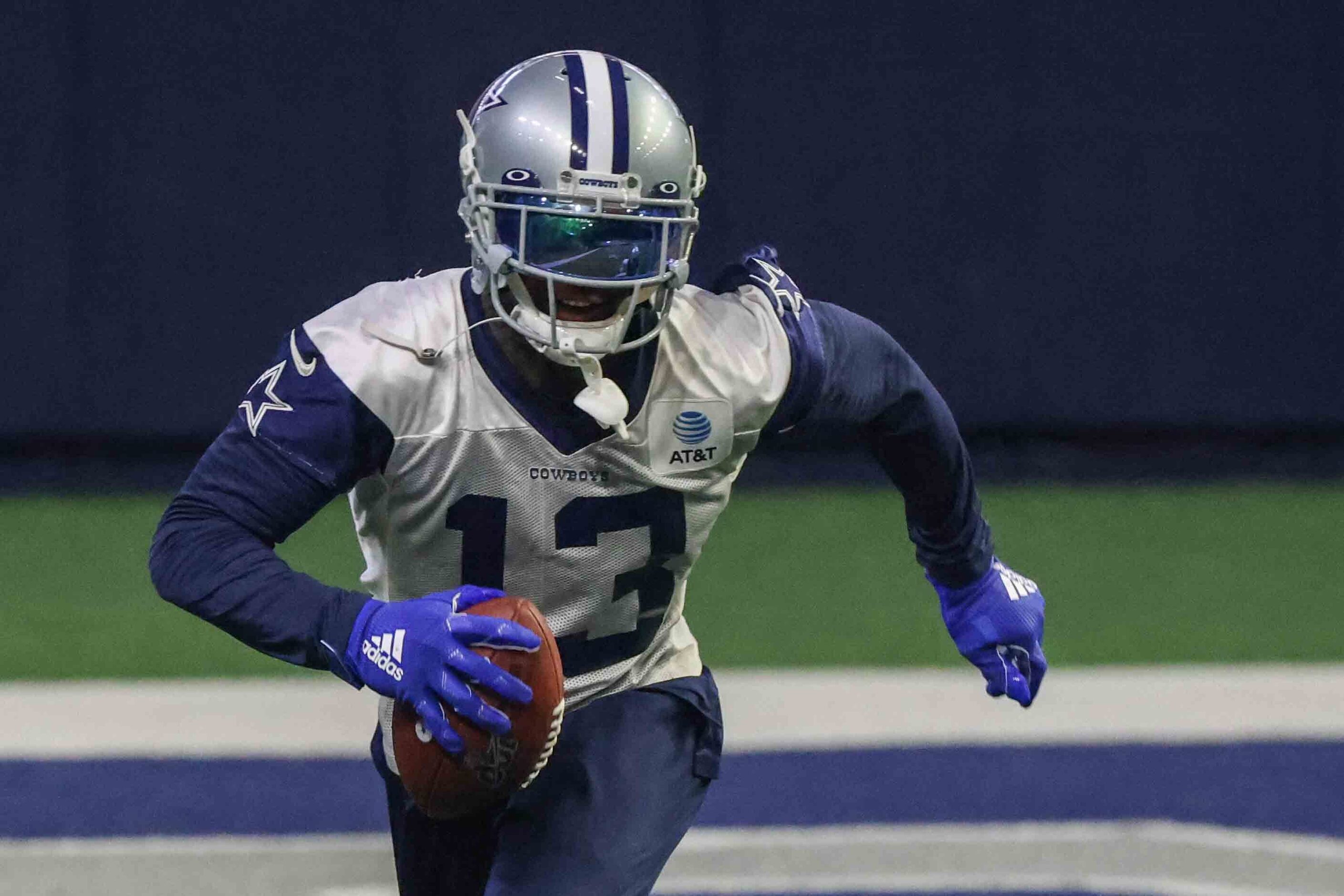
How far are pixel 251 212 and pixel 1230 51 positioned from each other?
13.1 feet

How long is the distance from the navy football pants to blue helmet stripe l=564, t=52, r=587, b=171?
76 centimetres

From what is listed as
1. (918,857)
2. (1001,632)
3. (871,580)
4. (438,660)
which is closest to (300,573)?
(438,660)

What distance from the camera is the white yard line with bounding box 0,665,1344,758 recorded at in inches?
198

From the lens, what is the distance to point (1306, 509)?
8.09 meters

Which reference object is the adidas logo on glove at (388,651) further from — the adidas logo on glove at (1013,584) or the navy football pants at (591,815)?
the adidas logo on glove at (1013,584)

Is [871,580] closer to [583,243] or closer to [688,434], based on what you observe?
[688,434]

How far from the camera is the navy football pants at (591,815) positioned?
269 cm

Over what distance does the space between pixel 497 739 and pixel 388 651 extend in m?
0.18

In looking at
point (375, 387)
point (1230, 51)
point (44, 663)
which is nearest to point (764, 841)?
point (375, 387)

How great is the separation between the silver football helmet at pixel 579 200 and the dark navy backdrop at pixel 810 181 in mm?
5195

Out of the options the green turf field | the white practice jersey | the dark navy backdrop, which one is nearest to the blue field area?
the green turf field

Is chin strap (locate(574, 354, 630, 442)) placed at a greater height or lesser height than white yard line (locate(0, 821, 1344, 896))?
greater

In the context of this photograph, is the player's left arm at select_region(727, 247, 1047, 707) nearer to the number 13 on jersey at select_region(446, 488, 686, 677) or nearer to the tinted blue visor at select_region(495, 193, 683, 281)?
the number 13 on jersey at select_region(446, 488, 686, 677)

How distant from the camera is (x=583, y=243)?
2.70 m
